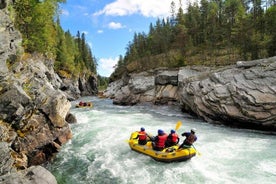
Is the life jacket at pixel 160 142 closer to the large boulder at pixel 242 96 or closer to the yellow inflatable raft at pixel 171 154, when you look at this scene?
the yellow inflatable raft at pixel 171 154

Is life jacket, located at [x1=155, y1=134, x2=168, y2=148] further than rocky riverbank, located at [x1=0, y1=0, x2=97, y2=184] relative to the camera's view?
Yes

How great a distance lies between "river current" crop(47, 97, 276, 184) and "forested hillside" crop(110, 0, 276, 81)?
19.6 metres

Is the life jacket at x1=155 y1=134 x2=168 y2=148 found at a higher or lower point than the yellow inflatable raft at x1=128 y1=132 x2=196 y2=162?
higher

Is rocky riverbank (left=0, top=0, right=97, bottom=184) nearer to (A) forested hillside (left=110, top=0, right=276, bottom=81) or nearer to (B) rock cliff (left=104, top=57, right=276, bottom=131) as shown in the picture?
(B) rock cliff (left=104, top=57, right=276, bottom=131)

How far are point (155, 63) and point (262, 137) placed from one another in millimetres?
43349

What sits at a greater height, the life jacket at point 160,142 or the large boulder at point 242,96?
the large boulder at point 242,96

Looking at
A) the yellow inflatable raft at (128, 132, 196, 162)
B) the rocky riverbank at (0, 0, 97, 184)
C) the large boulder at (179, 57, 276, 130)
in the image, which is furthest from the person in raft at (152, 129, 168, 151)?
the large boulder at (179, 57, 276, 130)

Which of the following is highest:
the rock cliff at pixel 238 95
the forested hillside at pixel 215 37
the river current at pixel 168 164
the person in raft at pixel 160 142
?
the forested hillside at pixel 215 37

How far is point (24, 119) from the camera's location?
1605cm

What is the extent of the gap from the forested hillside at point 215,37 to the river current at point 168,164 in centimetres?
1960

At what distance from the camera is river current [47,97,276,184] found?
13.3m

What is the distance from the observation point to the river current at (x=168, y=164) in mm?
13257

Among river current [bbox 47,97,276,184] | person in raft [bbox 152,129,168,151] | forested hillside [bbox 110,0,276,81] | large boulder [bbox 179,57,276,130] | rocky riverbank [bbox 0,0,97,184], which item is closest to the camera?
rocky riverbank [bbox 0,0,97,184]

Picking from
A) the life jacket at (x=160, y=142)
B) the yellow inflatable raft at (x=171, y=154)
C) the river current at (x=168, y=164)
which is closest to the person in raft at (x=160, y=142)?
the life jacket at (x=160, y=142)
